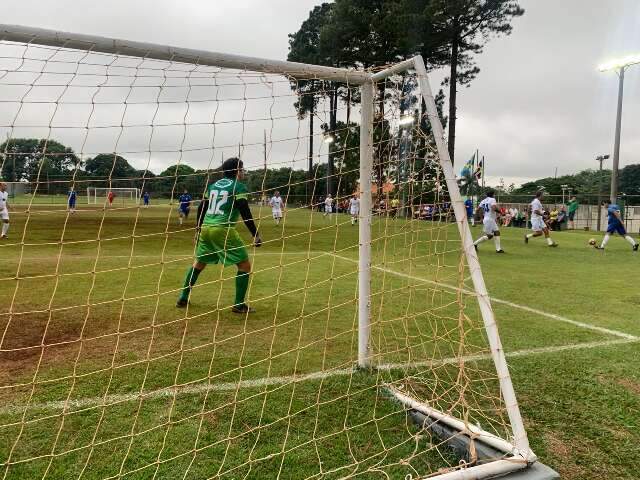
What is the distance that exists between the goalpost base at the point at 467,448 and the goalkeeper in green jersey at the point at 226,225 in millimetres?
2785

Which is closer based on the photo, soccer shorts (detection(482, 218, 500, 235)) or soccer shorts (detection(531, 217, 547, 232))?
soccer shorts (detection(482, 218, 500, 235))

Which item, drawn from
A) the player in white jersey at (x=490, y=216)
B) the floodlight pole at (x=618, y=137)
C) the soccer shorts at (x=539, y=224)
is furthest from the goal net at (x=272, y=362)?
the floodlight pole at (x=618, y=137)

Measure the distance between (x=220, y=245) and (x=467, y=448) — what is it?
146 inches

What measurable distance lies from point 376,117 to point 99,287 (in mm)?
5189

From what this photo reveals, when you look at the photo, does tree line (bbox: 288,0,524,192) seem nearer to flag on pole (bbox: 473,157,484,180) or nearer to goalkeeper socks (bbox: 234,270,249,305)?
flag on pole (bbox: 473,157,484,180)

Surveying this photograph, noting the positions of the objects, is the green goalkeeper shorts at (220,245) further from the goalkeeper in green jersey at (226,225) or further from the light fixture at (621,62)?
the light fixture at (621,62)

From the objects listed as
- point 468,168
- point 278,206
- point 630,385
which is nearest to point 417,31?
point 468,168

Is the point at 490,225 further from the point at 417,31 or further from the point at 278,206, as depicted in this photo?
the point at 417,31

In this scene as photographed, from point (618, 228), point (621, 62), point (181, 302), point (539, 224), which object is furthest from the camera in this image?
point (621, 62)

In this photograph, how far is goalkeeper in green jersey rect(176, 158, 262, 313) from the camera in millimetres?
5371

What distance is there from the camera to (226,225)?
5.42 metres

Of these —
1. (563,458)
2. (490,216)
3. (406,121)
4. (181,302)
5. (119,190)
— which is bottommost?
(563,458)

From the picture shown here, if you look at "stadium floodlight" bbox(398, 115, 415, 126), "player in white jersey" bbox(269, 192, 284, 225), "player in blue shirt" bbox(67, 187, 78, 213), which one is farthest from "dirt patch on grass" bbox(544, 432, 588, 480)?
"player in blue shirt" bbox(67, 187, 78, 213)

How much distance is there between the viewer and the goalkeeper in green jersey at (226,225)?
17.6 feet
